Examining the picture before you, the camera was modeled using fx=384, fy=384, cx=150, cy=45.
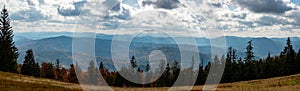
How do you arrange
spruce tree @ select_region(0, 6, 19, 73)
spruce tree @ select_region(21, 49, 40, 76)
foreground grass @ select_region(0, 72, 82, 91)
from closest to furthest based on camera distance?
foreground grass @ select_region(0, 72, 82, 91)
spruce tree @ select_region(0, 6, 19, 73)
spruce tree @ select_region(21, 49, 40, 76)

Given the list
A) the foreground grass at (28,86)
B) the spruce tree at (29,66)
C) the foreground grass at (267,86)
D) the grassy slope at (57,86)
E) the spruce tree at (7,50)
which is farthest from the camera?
the spruce tree at (29,66)

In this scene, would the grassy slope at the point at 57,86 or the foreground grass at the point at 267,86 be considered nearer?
the grassy slope at the point at 57,86

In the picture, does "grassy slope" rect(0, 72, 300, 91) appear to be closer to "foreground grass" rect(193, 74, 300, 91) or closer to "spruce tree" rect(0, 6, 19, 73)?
"foreground grass" rect(193, 74, 300, 91)

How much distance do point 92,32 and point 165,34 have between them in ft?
25.5

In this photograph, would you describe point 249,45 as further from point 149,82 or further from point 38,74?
point 38,74

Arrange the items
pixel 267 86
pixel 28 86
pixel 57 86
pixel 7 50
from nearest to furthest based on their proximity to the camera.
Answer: pixel 28 86 < pixel 57 86 < pixel 267 86 < pixel 7 50

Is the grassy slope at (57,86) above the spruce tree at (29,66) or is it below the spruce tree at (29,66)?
above

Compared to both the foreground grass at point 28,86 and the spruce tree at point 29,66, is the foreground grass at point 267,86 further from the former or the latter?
the spruce tree at point 29,66

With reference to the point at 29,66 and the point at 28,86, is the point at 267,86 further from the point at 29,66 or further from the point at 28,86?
the point at 29,66

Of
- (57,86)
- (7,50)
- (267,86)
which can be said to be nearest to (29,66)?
(7,50)

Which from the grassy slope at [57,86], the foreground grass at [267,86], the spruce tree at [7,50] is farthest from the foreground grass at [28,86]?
the spruce tree at [7,50]

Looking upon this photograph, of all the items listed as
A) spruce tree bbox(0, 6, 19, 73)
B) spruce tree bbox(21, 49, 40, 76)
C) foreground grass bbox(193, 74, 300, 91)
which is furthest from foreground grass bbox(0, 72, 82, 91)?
spruce tree bbox(21, 49, 40, 76)

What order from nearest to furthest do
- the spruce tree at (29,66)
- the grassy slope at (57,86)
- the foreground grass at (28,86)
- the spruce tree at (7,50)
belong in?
the foreground grass at (28,86)
the grassy slope at (57,86)
the spruce tree at (7,50)
the spruce tree at (29,66)

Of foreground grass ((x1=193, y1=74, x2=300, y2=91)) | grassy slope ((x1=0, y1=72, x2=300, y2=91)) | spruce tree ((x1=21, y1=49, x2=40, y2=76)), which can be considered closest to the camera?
grassy slope ((x1=0, y1=72, x2=300, y2=91))
